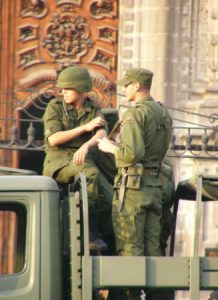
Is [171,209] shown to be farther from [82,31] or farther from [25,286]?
[82,31]

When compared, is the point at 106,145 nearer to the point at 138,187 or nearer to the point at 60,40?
the point at 138,187

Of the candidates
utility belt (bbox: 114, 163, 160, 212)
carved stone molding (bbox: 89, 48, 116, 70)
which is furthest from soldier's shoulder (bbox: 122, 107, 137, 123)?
carved stone molding (bbox: 89, 48, 116, 70)

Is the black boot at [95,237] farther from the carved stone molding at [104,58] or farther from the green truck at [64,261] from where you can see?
the carved stone molding at [104,58]

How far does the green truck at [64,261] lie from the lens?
28.4ft

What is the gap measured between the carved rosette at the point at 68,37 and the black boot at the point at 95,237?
11.4 metres

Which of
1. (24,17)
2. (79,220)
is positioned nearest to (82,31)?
(24,17)

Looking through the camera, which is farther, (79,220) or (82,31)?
(82,31)

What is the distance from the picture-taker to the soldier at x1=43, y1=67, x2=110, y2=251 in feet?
31.4

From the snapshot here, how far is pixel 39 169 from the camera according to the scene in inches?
823

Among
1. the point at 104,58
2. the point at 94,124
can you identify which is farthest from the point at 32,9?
the point at 94,124

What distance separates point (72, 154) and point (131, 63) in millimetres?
10666

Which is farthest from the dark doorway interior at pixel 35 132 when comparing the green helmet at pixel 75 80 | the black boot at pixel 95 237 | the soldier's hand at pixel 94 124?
the black boot at pixel 95 237

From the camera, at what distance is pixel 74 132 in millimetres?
9742

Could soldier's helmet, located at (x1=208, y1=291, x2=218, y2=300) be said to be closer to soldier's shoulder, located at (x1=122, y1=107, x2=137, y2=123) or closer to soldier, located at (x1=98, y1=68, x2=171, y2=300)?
soldier, located at (x1=98, y1=68, x2=171, y2=300)
